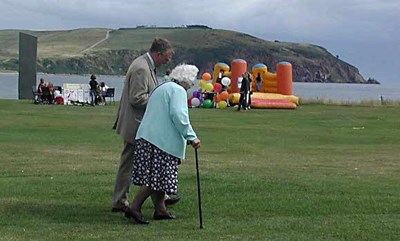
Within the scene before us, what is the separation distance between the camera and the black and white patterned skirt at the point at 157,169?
363 inches

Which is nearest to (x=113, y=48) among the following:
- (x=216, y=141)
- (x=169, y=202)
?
(x=216, y=141)

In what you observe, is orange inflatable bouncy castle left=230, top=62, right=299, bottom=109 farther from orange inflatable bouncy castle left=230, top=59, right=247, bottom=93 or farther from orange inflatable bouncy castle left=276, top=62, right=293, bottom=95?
orange inflatable bouncy castle left=230, top=59, right=247, bottom=93

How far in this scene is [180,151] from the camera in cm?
927

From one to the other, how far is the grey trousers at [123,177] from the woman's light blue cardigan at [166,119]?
62 cm

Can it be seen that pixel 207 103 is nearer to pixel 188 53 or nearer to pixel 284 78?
pixel 284 78

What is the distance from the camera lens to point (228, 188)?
11.8 metres

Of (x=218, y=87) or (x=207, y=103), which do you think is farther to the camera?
(x=218, y=87)

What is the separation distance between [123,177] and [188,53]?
5828 inches

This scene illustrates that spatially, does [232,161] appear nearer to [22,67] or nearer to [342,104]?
[342,104]

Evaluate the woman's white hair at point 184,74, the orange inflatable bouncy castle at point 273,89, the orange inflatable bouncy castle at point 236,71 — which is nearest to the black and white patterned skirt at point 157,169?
the woman's white hair at point 184,74

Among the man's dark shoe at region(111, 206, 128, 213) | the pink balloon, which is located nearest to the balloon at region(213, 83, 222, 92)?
the pink balloon

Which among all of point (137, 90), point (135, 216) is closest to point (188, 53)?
point (137, 90)

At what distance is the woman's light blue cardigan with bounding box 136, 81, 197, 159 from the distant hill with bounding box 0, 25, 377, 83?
13405 cm

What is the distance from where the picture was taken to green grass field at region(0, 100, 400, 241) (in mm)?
8953
